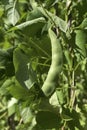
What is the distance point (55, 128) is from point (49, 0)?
0.37m

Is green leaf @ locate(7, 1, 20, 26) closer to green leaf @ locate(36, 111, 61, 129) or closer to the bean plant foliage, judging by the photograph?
the bean plant foliage

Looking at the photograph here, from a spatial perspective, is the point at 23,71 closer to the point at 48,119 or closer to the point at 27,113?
the point at 48,119

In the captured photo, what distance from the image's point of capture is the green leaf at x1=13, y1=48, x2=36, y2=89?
0.99 meters

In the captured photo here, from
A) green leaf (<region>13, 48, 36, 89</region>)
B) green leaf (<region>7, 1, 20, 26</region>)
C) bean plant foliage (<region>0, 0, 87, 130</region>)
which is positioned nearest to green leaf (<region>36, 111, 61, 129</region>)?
bean plant foliage (<region>0, 0, 87, 130</region>)

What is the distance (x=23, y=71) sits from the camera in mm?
1004

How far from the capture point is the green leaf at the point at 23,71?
99cm

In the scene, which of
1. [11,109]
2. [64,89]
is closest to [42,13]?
[64,89]

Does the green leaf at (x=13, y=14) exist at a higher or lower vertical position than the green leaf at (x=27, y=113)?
higher

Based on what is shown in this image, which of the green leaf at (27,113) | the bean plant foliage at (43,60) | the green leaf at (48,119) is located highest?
the bean plant foliage at (43,60)

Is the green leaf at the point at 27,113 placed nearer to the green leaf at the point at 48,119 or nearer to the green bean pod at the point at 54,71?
the green leaf at the point at 48,119

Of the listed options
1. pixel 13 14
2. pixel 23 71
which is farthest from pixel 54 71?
pixel 13 14

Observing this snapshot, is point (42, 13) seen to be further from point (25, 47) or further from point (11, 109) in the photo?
point (11, 109)

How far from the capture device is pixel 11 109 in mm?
1478

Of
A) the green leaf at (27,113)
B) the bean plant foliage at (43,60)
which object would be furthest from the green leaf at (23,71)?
the green leaf at (27,113)
